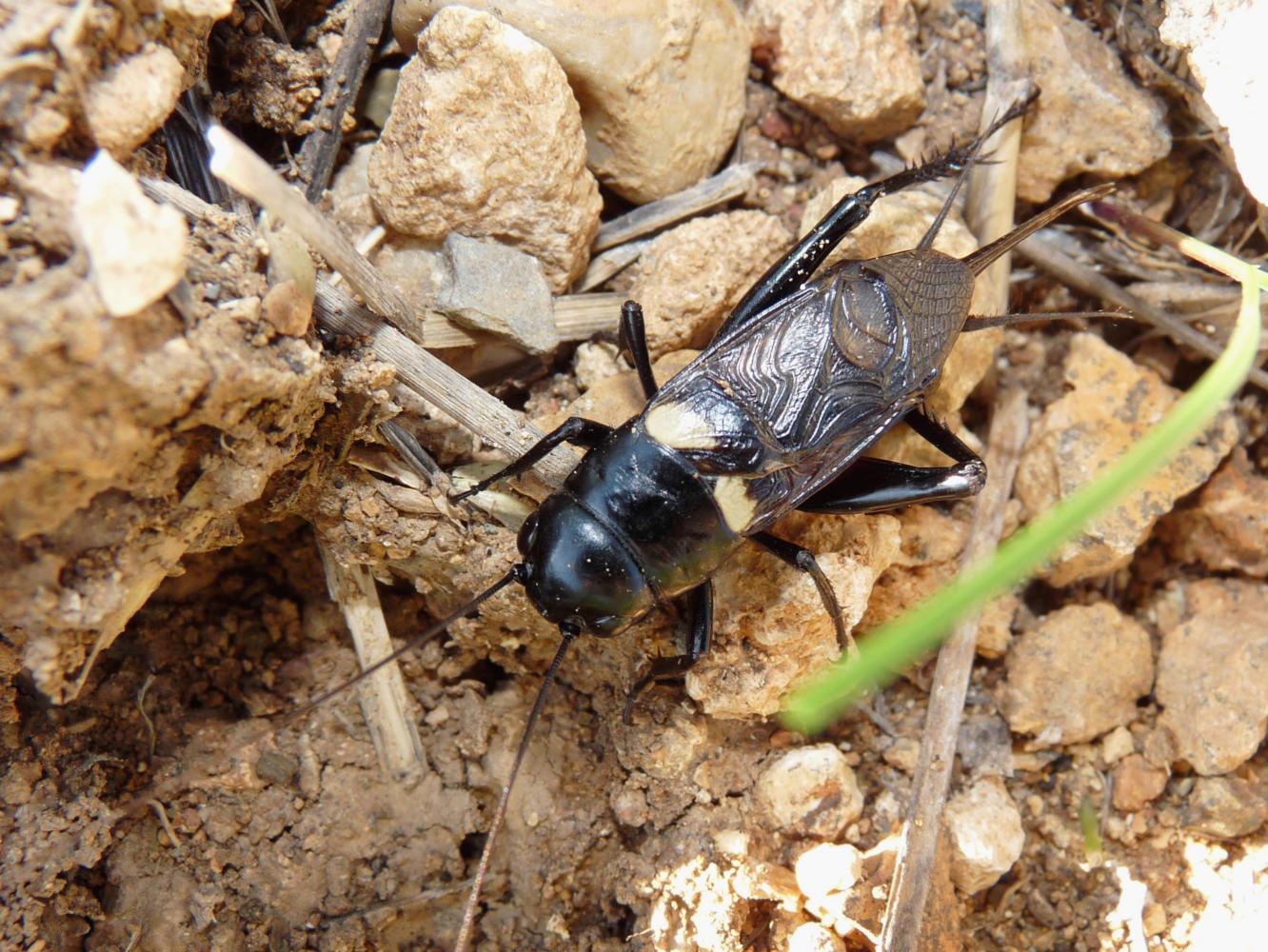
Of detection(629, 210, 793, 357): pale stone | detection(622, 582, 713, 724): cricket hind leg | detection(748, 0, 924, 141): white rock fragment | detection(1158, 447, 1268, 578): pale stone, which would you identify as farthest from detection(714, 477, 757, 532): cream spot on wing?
detection(1158, 447, 1268, 578): pale stone

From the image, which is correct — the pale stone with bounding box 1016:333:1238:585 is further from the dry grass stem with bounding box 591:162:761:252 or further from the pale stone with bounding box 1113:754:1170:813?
the dry grass stem with bounding box 591:162:761:252

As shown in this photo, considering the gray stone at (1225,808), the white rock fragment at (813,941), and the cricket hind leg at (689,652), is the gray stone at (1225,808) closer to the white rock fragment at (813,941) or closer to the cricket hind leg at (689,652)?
the white rock fragment at (813,941)

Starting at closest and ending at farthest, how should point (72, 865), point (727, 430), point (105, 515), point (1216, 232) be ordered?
point (105, 515), point (72, 865), point (727, 430), point (1216, 232)

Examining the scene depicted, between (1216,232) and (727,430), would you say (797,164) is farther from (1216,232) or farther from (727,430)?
(1216,232)

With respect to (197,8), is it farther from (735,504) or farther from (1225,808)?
(1225,808)

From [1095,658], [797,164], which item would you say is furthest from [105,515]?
[1095,658]

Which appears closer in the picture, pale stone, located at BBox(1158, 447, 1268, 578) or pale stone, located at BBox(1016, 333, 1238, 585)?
pale stone, located at BBox(1016, 333, 1238, 585)

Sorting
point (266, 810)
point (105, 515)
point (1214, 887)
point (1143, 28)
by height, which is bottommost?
point (266, 810)
